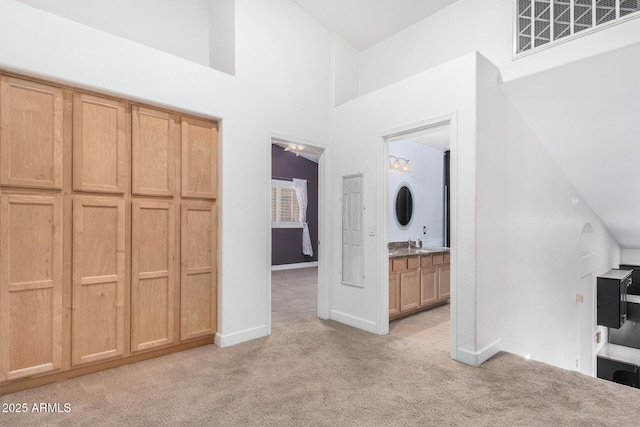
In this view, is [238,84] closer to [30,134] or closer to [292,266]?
[30,134]

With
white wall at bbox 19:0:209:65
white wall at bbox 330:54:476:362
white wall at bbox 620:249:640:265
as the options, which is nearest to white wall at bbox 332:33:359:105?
white wall at bbox 330:54:476:362

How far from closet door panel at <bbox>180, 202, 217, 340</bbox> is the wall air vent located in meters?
3.25

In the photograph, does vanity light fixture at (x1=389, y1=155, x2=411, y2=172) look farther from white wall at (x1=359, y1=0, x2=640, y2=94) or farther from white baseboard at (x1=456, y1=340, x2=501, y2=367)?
Answer: white baseboard at (x1=456, y1=340, x2=501, y2=367)

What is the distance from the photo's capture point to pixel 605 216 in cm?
539

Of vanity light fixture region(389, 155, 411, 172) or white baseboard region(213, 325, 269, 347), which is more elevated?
vanity light fixture region(389, 155, 411, 172)

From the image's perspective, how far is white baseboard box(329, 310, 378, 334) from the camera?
3539 mm

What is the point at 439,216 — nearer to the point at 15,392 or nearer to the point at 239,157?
the point at 239,157

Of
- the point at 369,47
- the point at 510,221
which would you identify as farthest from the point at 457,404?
the point at 369,47

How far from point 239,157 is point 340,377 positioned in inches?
86.0

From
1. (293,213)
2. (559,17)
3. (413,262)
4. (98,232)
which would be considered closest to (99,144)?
(98,232)

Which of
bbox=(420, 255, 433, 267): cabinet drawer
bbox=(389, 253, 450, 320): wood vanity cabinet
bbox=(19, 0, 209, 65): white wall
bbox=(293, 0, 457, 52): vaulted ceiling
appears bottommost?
bbox=(389, 253, 450, 320): wood vanity cabinet

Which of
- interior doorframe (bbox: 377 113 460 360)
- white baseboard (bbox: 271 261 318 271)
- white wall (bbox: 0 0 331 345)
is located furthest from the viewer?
white baseboard (bbox: 271 261 318 271)

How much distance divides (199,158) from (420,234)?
4.40 metres

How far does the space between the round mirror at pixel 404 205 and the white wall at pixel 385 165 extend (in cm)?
219
